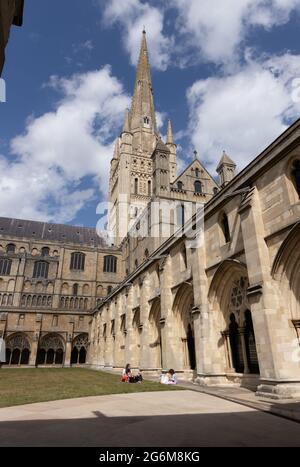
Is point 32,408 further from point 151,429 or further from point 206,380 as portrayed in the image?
point 206,380

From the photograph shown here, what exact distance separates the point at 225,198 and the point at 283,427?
9.58 metres

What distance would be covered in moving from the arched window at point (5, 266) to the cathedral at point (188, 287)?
0.58 feet

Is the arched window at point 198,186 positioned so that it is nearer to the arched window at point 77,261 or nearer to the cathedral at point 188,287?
the cathedral at point 188,287

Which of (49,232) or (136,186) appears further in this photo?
(136,186)

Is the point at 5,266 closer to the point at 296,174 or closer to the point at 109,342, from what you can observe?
the point at 109,342

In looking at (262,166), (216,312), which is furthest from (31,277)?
(262,166)

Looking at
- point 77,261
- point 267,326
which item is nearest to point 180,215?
point 77,261

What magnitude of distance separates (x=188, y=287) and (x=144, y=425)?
11.2 metres

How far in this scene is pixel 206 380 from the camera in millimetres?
13352

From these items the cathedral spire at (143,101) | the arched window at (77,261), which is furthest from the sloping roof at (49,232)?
the cathedral spire at (143,101)

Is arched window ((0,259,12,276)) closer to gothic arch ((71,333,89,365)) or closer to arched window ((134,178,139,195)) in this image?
gothic arch ((71,333,89,365))

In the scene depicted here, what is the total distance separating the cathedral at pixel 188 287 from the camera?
412 inches

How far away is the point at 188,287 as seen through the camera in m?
17.0

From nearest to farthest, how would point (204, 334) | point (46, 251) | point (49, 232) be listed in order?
point (204, 334) < point (46, 251) < point (49, 232)
